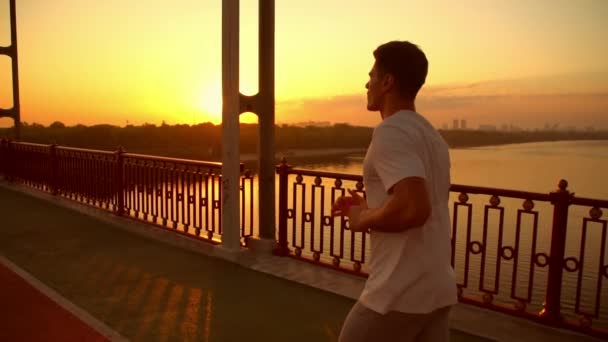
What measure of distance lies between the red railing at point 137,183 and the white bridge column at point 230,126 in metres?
0.35

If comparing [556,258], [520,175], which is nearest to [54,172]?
[556,258]

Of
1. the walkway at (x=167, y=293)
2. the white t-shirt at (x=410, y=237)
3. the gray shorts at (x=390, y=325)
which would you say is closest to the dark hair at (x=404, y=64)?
the white t-shirt at (x=410, y=237)

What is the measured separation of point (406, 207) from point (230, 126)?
179 inches

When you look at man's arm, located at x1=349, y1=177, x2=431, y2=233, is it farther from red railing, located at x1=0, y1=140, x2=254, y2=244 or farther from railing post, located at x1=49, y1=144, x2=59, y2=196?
railing post, located at x1=49, y1=144, x2=59, y2=196

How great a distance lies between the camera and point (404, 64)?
1633 mm

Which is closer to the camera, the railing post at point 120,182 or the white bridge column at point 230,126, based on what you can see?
the white bridge column at point 230,126

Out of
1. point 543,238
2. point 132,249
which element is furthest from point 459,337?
point 543,238

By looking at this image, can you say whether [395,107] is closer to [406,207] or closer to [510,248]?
[406,207]

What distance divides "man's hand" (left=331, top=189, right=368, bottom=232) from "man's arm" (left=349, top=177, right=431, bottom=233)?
152 mm

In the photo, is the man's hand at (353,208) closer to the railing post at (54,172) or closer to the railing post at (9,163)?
the railing post at (54,172)

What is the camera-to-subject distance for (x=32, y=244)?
680cm

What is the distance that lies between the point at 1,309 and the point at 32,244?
108 inches

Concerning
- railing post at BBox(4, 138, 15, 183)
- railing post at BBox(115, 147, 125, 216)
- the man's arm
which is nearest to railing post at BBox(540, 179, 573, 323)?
the man's arm

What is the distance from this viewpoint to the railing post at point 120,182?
8500 mm
